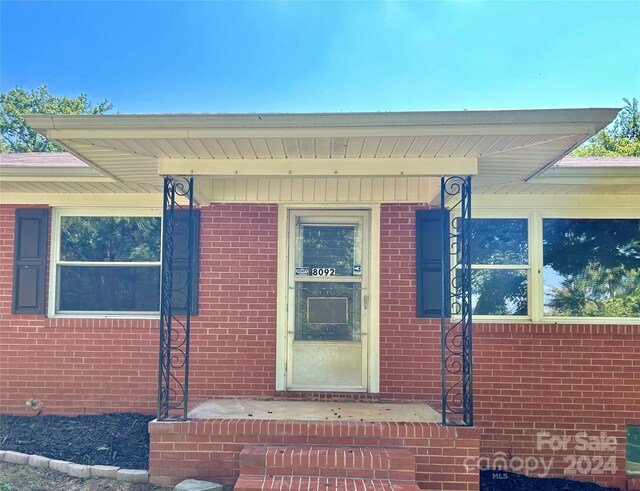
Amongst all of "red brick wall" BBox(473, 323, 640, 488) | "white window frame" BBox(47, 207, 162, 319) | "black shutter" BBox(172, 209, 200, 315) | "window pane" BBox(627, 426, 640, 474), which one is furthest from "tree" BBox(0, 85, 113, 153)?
"window pane" BBox(627, 426, 640, 474)

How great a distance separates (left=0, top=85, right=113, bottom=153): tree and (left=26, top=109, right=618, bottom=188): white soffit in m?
18.1

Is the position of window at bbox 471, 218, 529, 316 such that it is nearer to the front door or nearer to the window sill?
the front door

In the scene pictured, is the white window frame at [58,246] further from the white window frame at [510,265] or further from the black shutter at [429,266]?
the white window frame at [510,265]

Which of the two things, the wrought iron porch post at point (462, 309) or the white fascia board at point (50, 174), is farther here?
the white fascia board at point (50, 174)

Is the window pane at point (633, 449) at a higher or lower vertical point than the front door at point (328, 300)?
lower

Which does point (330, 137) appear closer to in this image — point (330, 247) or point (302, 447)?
point (330, 247)

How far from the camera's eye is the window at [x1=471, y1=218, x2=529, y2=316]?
4.92 meters

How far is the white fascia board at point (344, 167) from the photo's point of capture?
3629 mm

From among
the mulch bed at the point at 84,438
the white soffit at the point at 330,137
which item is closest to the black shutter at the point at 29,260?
the mulch bed at the point at 84,438

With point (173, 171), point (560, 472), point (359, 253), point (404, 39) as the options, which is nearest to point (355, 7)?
point (404, 39)

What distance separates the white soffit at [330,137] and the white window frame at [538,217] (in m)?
1.17

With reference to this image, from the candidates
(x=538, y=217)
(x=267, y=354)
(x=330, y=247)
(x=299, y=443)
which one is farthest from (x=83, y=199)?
(x=538, y=217)

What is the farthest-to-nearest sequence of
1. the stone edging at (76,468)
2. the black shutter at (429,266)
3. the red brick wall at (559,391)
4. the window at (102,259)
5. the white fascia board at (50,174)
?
the window at (102,259), the black shutter at (429,266), the red brick wall at (559,391), the white fascia board at (50,174), the stone edging at (76,468)

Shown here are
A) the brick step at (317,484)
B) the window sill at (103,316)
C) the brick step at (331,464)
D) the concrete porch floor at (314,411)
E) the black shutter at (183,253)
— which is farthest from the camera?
the window sill at (103,316)
